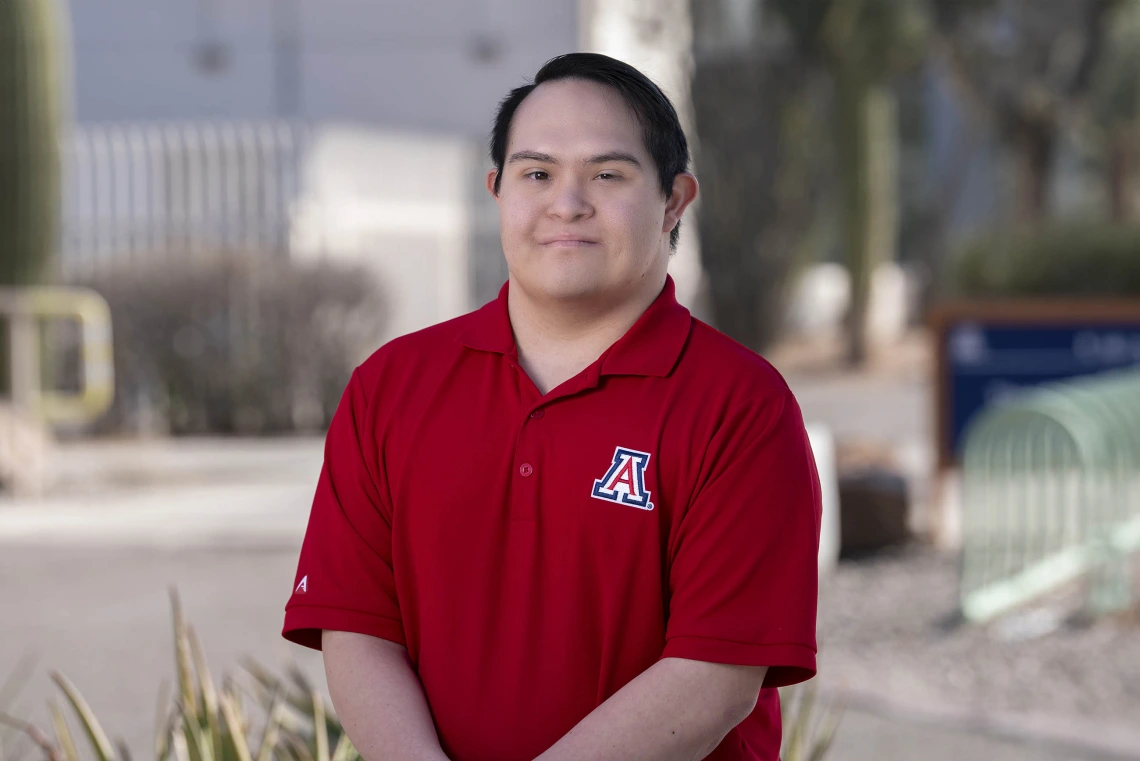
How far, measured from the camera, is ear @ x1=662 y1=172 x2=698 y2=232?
2.00 meters

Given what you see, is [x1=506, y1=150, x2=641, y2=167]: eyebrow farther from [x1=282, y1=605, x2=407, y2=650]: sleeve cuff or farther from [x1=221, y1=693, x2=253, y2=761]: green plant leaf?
[x1=221, y1=693, x2=253, y2=761]: green plant leaf

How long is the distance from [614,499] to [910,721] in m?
3.23

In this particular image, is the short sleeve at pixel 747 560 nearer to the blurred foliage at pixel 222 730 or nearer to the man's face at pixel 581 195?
the man's face at pixel 581 195

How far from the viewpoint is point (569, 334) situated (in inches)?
77.9

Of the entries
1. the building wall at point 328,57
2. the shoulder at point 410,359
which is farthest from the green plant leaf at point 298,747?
the building wall at point 328,57

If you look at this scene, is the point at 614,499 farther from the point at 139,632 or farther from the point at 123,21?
the point at 123,21

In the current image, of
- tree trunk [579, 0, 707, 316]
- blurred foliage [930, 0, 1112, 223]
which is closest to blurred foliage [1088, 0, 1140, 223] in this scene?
blurred foliage [930, 0, 1112, 223]

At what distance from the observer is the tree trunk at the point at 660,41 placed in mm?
12727

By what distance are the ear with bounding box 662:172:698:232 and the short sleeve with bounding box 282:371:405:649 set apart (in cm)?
47

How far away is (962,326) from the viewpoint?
816cm

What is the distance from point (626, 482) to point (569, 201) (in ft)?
1.16

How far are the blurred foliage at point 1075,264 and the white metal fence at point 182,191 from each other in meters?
6.18

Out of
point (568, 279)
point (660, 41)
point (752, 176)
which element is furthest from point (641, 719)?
point (752, 176)

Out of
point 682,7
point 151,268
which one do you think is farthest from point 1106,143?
point 151,268
